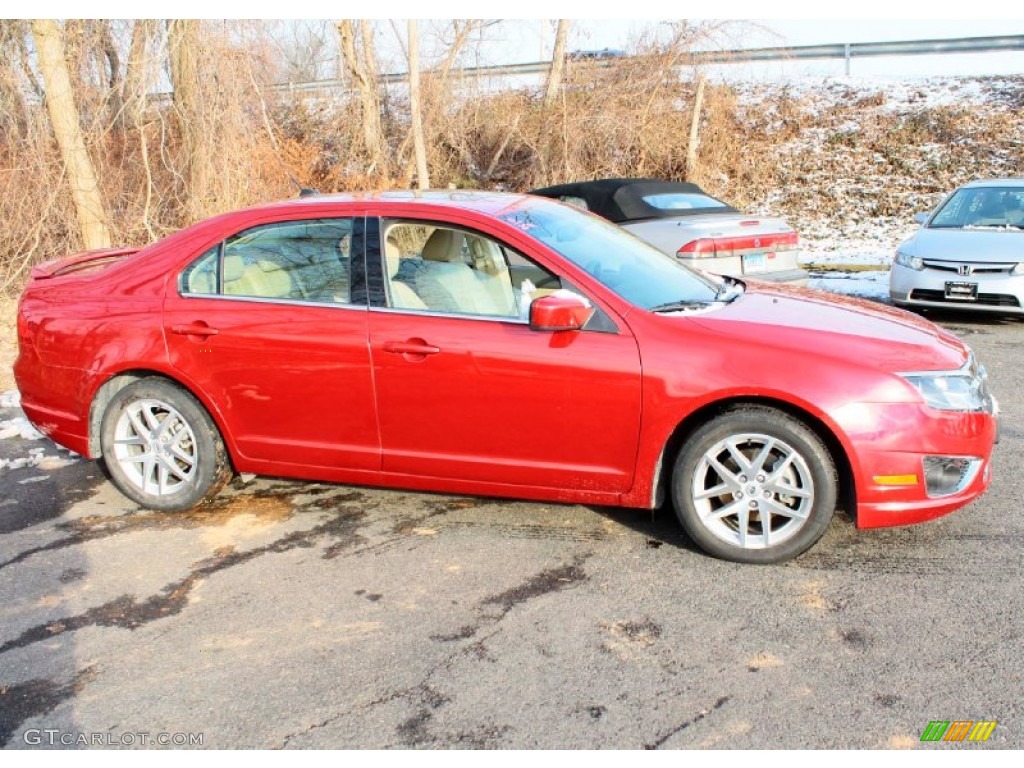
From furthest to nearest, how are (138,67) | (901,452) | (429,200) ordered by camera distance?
(138,67)
(429,200)
(901,452)

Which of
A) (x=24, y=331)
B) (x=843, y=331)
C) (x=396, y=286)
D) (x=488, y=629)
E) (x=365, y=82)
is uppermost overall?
(x=365, y=82)

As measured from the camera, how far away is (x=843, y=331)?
4.06 metres

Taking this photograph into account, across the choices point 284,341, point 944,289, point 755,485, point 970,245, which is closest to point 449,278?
point 284,341

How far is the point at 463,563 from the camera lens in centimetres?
409

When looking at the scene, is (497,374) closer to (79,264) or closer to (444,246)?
(444,246)

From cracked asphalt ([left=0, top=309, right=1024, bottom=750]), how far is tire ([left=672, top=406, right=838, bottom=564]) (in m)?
0.12

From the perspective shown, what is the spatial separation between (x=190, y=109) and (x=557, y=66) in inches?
398

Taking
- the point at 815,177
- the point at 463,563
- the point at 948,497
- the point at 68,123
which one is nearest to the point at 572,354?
the point at 463,563

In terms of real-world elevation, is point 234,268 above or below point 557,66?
below

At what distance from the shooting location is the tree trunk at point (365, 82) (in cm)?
1705

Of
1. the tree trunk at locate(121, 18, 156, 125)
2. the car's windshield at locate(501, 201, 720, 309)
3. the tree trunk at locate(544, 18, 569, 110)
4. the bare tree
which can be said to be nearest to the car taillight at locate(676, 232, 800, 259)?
the car's windshield at locate(501, 201, 720, 309)

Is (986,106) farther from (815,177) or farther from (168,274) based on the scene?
(168,274)

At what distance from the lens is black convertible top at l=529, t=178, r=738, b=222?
30.1 ft

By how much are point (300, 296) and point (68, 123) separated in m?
7.71
